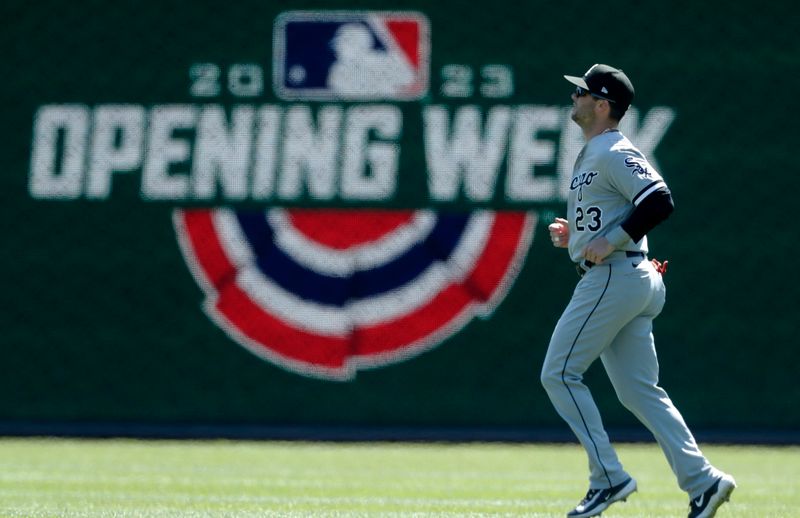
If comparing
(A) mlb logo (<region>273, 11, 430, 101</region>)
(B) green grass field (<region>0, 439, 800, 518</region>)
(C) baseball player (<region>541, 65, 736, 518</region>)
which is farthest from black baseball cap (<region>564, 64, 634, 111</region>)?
(A) mlb logo (<region>273, 11, 430, 101</region>)

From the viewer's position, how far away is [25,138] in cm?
966

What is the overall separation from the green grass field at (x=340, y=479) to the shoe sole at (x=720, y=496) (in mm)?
854

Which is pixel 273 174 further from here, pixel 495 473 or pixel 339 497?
pixel 339 497

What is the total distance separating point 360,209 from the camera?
948 centimetres

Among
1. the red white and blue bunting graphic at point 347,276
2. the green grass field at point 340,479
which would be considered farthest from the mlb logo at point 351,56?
the green grass field at point 340,479

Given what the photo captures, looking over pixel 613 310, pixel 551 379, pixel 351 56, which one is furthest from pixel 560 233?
pixel 351 56

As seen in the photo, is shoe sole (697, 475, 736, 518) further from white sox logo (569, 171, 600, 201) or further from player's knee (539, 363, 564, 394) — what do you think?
white sox logo (569, 171, 600, 201)

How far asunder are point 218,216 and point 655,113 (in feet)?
9.25

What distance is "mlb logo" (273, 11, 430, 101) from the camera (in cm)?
943

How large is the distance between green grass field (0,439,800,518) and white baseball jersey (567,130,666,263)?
4.08 ft

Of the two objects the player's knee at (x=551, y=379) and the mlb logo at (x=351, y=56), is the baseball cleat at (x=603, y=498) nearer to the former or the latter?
the player's knee at (x=551, y=379)

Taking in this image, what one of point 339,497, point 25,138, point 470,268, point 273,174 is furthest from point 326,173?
point 339,497

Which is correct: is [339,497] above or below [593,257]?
below

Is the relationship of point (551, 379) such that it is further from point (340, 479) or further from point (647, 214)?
point (340, 479)
